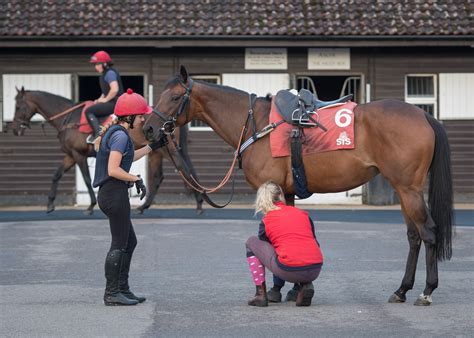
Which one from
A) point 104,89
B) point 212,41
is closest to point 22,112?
point 104,89

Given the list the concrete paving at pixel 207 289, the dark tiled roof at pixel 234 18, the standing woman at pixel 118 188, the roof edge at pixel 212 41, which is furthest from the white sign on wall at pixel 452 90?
the standing woman at pixel 118 188

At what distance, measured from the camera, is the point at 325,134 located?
10.5m

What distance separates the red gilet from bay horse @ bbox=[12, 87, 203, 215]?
9.52 m

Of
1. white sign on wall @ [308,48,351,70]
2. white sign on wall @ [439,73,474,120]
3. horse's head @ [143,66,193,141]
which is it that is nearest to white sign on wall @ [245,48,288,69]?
white sign on wall @ [308,48,351,70]

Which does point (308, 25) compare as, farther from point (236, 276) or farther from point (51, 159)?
point (236, 276)

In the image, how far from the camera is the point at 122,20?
884 inches

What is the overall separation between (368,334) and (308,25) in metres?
14.2

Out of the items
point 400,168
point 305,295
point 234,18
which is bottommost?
point 305,295

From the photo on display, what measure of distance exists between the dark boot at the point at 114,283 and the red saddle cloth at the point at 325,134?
1816mm

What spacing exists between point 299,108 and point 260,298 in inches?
75.4

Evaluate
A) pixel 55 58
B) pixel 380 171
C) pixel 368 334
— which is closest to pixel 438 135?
pixel 380 171

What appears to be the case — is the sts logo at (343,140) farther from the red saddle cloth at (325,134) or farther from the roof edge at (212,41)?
the roof edge at (212,41)

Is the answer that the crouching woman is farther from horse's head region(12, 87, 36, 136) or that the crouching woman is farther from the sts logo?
horse's head region(12, 87, 36, 136)

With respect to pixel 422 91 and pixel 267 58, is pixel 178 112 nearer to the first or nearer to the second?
pixel 267 58
